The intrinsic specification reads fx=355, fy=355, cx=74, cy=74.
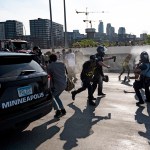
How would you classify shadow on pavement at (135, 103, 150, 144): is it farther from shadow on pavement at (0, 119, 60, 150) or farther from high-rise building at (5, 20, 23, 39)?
high-rise building at (5, 20, 23, 39)

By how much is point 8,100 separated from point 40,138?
4.09 ft

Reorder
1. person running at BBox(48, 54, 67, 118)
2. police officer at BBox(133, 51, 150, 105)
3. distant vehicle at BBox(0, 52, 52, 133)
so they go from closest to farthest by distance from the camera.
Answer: distant vehicle at BBox(0, 52, 52, 133)
person running at BBox(48, 54, 67, 118)
police officer at BBox(133, 51, 150, 105)

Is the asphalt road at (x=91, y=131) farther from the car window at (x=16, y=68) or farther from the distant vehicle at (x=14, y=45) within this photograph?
the distant vehicle at (x=14, y=45)

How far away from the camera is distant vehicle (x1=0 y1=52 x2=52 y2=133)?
5.51 metres

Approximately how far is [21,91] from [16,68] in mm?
401

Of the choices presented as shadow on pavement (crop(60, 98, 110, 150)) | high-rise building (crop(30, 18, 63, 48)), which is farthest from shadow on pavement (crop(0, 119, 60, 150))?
high-rise building (crop(30, 18, 63, 48))

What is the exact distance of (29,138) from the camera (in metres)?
6.46

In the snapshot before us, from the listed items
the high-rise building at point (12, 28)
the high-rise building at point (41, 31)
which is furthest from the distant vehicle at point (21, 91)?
the high-rise building at point (12, 28)

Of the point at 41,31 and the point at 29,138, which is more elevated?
the point at 41,31

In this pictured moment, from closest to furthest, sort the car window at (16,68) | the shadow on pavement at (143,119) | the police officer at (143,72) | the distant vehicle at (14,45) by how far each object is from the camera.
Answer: the car window at (16,68)
the shadow on pavement at (143,119)
the police officer at (143,72)
the distant vehicle at (14,45)

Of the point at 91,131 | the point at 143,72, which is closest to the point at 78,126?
the point at 91,131

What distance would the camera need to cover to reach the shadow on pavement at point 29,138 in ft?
19.6

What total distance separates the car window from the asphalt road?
1.24 m

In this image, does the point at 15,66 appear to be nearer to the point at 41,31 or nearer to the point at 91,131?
the point at 91,131
